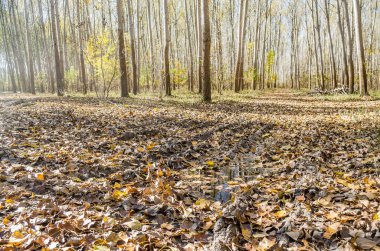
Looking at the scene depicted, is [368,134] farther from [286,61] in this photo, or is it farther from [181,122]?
[286,61]

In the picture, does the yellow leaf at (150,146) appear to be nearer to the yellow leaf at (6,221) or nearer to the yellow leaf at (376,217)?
the yellow leaf at (6,221)

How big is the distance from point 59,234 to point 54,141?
3219mm

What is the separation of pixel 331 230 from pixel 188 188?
1.57 meters

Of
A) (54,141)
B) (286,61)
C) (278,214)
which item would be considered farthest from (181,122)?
(286,61)

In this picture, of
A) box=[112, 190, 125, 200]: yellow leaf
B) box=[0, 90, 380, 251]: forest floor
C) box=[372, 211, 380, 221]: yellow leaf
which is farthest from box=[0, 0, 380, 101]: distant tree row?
box=[372, 211, 380, 221]: yellow leaf

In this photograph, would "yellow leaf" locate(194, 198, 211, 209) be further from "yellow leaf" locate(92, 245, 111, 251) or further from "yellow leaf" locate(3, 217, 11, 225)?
"yellow leaf" locate(3, 217, 11, 225)

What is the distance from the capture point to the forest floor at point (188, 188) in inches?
84.5

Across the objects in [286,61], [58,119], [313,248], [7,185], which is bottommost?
[313,248]

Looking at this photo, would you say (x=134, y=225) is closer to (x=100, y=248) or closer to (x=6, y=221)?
(x=100, y=248)

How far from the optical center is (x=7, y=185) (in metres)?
3.12

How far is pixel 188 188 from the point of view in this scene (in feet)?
10.6

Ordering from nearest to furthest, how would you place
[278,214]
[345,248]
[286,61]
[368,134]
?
[345,248], [278,214], [368,134], [286,61]

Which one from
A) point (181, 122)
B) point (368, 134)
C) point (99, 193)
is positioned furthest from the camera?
point (181, 122)

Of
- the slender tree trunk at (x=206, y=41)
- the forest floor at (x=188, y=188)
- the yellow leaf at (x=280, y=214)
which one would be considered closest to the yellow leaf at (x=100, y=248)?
the forest floor at (x=188, y=188)
